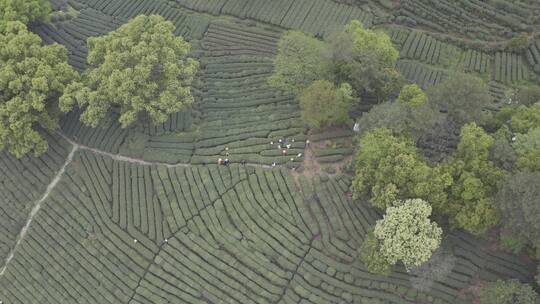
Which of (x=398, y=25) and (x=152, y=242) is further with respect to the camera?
(x=398, y=25)

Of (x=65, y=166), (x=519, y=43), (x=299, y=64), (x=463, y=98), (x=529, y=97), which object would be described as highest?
(x=299, y=64)

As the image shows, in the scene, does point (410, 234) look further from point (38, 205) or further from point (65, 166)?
point (38, 205)

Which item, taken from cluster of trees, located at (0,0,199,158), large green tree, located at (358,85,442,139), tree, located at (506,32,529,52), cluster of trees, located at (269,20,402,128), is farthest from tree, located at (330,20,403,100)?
tree, located at (506,32,529,52)

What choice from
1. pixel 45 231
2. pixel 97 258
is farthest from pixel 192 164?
pixel 45 231

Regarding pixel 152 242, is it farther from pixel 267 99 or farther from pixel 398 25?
pixel 398 25

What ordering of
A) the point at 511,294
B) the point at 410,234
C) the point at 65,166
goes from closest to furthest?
the point at 511,294 → the point at 410,234 → the point at 65,166

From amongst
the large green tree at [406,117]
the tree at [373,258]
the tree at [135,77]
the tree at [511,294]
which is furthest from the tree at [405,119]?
the tree at [135,77]

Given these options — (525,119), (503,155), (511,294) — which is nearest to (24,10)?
(503,155)
